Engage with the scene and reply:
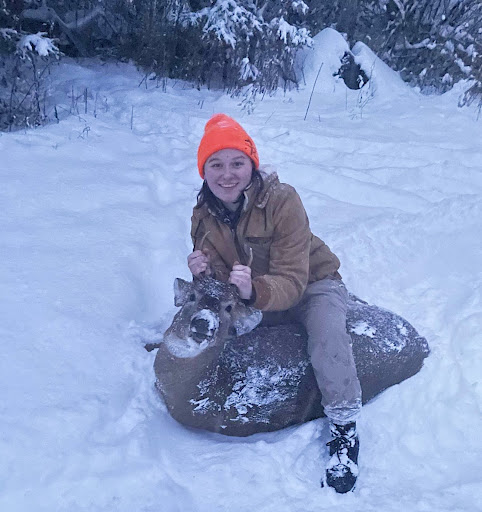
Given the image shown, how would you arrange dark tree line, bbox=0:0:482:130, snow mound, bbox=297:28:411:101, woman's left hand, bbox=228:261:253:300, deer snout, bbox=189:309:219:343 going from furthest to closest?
snow mound, bbox=297:28:411:101, dark tree line, bbox=0:0:482:130, woman's left hand, bbox=228:261:253:300, deer snout, bbox=189:309:219:343

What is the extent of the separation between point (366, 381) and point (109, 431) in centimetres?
131

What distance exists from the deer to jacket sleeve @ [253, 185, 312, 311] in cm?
22

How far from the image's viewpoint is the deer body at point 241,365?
92.7 inches

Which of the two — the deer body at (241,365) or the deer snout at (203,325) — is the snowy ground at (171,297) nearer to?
the deer body at (241,365)

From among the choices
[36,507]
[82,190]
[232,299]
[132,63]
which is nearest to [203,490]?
[36,507]

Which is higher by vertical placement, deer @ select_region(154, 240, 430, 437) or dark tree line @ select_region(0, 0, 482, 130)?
dark tree line @ select_region(0, 0, 482, 130)

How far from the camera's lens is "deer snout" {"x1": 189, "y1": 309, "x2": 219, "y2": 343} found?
222cm

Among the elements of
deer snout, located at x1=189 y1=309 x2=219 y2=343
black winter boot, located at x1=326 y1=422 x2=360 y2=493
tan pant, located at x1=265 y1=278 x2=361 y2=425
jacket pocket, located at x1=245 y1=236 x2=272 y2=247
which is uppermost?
jacket pocket, located at x1=245 y1=236 x2=272 y2=247

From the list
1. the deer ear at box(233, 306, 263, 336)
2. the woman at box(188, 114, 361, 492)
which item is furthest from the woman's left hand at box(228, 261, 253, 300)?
the deer ear at box(233, 306, 263, 336)

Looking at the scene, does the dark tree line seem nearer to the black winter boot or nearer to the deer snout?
the deer snout

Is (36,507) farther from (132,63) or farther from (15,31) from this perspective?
(132,63)

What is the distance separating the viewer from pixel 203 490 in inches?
84.1

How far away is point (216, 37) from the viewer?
7.22 metres

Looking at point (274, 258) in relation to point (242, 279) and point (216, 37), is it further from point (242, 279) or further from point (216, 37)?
point (216, 37)
